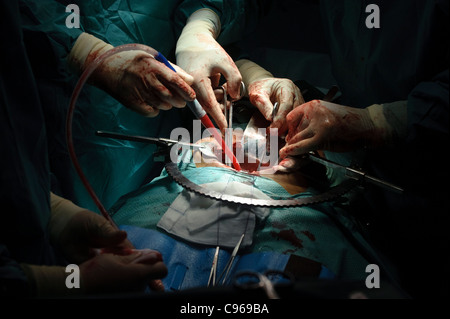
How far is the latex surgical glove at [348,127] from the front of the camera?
146 cm

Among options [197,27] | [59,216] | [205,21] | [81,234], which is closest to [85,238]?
[81,234]

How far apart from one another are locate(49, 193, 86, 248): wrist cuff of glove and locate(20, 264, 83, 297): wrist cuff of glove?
0.89 feet

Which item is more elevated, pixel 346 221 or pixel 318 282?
pixel 318 282

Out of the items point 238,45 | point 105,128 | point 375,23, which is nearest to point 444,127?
point 375,23

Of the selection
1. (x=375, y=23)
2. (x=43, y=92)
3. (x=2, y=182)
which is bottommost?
(x=2, y=182)

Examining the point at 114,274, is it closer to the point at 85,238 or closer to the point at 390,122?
the point at 85,238

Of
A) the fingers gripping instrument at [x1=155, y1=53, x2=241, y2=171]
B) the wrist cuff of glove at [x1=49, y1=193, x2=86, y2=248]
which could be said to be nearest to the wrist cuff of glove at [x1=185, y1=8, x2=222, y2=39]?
the fingers gripping instrument at [x1=155, y1=53, x2=241, y2=171]

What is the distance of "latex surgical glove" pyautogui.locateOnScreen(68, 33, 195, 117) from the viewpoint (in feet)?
4.81

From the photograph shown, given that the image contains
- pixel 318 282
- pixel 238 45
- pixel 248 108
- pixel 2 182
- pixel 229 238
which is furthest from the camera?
pixel 238 45

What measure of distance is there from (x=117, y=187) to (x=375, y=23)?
213 centimetres

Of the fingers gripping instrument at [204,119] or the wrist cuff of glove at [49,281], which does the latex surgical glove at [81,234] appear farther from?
the fingers gripping instrument at [204,119]

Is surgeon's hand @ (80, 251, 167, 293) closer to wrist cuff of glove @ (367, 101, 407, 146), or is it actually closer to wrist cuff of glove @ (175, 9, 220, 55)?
wrist cuff of glove @ (367, 101, 407, 146)

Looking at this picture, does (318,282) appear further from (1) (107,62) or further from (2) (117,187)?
(2) (117,187)

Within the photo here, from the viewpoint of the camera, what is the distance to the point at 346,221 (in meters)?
1.57
